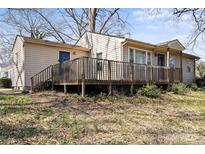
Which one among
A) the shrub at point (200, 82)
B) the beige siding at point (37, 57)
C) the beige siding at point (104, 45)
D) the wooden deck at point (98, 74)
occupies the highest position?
the beige siding at point (104, 45)

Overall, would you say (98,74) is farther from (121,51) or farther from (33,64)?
(33,64)

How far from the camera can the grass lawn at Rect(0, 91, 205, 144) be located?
241 inches

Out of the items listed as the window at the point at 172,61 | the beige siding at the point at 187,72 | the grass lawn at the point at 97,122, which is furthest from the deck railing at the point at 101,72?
the beige siding at the point at 187,72

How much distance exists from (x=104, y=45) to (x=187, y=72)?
35.1 feet

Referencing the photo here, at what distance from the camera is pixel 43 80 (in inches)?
601

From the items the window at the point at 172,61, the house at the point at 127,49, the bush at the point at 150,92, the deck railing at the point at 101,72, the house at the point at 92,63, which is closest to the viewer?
the deck railing at the point at 101,72

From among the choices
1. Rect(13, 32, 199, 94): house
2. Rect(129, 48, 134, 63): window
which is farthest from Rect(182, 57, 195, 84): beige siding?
Rect(129, 48, 134, 63): window

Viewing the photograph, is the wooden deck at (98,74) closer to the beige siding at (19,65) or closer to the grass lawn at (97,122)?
the beige siding at (19,65)

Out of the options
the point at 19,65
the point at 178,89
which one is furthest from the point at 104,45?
the point at 19,65

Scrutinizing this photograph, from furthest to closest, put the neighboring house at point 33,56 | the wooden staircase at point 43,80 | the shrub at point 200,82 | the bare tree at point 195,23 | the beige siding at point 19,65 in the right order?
the shrub at point 200,82
the beige siding at point 19,65
the neighboring house at point 33,56
the bare tree at point 195,23
the wooden staircase at point 43,80

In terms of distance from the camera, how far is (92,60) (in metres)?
12.4

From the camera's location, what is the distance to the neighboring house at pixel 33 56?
51.2 feet

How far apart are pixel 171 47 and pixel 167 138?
43.2 ft
